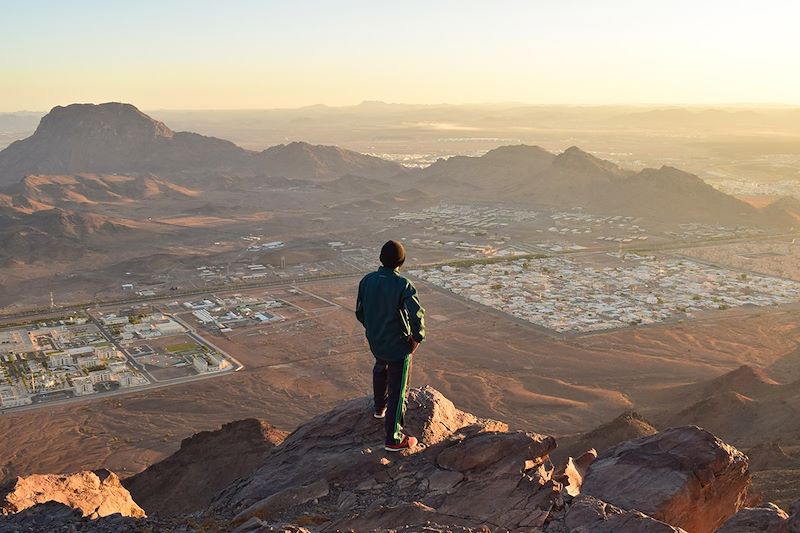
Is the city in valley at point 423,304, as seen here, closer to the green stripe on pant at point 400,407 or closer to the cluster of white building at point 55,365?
the cluster of white building at point 55,365

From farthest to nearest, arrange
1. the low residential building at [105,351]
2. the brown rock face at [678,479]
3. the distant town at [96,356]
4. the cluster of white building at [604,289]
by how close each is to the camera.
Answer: the cluster of white building at [604,289] < the low residential building at [105,351] < the distant town at [96,356] < the brown rock face at [678,479]

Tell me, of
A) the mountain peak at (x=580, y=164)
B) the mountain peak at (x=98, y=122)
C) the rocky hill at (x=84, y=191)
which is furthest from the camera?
the mountain peak at (x=98, y=122)

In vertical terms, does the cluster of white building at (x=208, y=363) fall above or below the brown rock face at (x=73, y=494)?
below

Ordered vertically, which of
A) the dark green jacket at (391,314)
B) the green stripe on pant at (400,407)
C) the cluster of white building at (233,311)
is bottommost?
the cluster of white building at (233,311)

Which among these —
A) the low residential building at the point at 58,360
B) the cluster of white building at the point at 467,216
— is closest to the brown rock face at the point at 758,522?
the low residential building at the point at 58,360

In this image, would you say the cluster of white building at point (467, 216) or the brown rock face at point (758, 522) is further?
the cluster of white building at point (467, 216)

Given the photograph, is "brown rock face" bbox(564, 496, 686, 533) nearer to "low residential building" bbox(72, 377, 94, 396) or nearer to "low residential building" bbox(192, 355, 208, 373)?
"low residential building" bbox(72, 377, 94, 396)

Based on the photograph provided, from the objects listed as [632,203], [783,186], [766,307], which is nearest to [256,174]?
[632,203]

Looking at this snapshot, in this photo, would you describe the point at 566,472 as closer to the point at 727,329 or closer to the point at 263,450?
the point at 263,450
